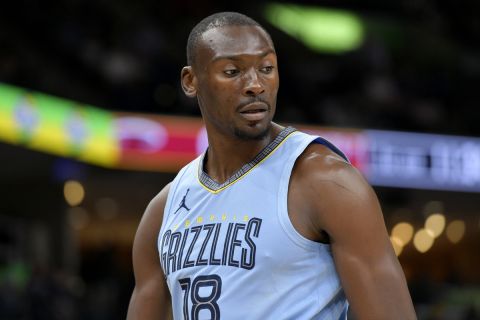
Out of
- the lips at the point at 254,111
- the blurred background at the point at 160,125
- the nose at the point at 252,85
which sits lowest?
the lips at the point at 254,111

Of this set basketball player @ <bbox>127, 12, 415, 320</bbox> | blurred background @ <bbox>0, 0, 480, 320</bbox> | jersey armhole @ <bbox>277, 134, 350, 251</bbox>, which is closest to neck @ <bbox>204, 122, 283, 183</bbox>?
basketball player @ <bbox>127, 12, 415, 320</bbox>

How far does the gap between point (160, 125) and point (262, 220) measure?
30.5 feet

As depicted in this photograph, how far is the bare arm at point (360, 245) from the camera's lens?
280 cm

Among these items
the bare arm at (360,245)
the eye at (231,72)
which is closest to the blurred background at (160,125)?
the eye at (231,72)

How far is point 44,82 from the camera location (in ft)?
39.4

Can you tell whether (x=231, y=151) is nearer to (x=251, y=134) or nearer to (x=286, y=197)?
(x=251, y=134)

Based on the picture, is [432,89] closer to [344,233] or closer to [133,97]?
[133,97]

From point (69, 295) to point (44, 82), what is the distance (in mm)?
2455

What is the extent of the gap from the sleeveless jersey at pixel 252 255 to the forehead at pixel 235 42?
303 mm

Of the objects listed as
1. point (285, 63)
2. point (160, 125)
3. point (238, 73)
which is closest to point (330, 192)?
point (238, 73)

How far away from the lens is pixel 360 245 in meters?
2.81

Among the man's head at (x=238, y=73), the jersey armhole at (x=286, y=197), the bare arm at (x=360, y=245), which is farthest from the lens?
the man's head at (x=238, y=73)

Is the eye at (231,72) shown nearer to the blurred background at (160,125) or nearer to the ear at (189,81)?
the ear at (189,81)

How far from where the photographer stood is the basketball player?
282 cm
